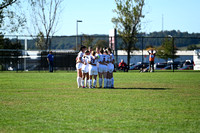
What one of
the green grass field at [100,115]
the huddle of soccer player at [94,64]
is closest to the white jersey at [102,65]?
the huddle of soccer player at [94,64]

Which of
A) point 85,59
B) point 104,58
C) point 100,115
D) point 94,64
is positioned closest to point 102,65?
point 104,58

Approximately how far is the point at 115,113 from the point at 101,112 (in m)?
0.42

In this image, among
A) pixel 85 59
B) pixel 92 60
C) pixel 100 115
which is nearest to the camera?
pixel 100 115

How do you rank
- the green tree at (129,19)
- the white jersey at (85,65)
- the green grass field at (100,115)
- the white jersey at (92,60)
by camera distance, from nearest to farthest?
the green grass field at (100,115) → the white jersey at (92,60) → the white jersey at (85,65) → the green tree at (129,19)

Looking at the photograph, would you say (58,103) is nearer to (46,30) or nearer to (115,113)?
(115,113)

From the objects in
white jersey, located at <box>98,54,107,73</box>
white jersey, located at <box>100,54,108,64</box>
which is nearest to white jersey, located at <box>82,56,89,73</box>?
white jersey, located at <box>98,54,107,73</box>

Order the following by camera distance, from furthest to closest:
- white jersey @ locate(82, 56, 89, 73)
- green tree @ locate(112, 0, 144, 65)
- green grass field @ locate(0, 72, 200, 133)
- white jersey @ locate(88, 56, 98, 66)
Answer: green tree @ locate(112, 0, 144, 65) → white jersey @ locate(82, 56, 89, 73) → white jersey @ locate(88, 56, 98, 66) → green grass field @ locate(0, 72, 200, 133)

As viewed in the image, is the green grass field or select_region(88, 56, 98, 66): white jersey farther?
select_region(88, 56, 98, 66): white jersey

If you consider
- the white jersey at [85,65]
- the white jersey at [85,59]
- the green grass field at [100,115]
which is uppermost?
the white jersey at [85,59]

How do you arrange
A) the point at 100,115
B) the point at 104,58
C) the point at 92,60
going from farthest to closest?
the point at 104,58 → the point at 92,60 → the point at 100,115

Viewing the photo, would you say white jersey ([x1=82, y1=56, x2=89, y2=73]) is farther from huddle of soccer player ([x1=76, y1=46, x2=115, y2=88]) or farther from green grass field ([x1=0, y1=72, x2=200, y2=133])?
green grass field ([x1=0, y1=72, x2=200, y2=133])

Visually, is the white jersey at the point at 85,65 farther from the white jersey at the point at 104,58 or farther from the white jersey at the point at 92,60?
the white jersey at the point at 104,58

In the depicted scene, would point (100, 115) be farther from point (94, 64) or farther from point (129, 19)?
point (129, 19)

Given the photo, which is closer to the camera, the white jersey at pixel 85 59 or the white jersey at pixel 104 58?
the white jersey at pixel 85 59
